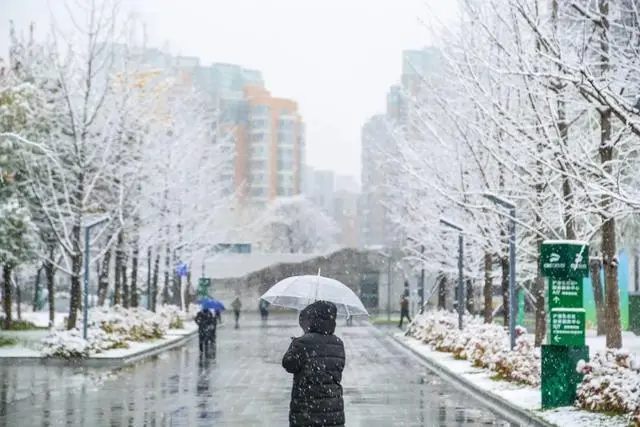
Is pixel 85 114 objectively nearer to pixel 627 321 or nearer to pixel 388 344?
pixel 388 344

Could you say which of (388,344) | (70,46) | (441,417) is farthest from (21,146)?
(441,417)

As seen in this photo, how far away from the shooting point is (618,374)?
15852 millimetres

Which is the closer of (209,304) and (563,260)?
(563,260)

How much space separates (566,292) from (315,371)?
850cm

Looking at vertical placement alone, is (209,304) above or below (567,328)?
above

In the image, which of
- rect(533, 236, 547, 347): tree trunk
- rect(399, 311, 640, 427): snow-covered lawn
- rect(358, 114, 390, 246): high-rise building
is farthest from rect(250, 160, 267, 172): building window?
rect(533, 236, 547, 347): tree trunk

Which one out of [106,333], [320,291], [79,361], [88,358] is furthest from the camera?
[106,333]

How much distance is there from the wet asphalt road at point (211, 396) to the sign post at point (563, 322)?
1083 millimetres

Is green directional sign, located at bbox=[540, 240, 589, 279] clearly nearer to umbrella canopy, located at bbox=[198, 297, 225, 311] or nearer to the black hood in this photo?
the black hood

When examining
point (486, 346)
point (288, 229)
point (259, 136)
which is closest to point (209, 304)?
point (486, 346)

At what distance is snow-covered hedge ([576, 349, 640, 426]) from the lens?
15.1 meters

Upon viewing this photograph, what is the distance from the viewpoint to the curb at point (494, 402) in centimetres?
1634

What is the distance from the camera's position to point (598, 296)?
4288 centimetres

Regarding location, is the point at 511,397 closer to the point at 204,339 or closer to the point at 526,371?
the point at 526,371
